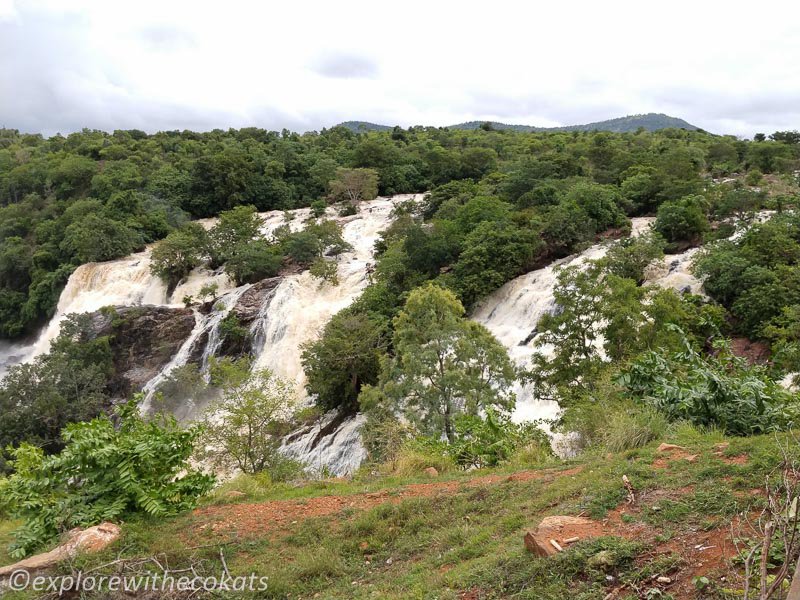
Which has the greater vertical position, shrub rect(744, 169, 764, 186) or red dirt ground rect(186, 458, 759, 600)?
shrub rect(744, 169, 764, 186)

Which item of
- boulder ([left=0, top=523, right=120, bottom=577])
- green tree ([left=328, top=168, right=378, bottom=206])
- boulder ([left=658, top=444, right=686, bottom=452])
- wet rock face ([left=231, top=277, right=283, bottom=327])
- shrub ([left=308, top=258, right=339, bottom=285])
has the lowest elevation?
boulder ([left=0, top=523, right=120, bottom=577])

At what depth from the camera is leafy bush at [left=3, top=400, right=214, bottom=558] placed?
5.78 metres

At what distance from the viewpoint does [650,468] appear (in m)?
5.49

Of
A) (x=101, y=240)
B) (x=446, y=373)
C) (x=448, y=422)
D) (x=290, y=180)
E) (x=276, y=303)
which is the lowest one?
(x=448, y=422)

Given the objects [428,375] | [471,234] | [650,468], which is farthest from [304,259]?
[650,468]

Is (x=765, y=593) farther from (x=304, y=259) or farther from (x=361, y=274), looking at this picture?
(x=304, y=259)

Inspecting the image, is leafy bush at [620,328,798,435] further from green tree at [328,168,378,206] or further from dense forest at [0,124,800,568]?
green tree at [328,168,378,206]

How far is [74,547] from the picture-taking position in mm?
5254

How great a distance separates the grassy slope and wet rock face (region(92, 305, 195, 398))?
64.4 feet

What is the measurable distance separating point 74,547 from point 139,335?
72.5 ft

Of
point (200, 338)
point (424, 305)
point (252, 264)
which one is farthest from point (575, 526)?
point (252, 264)

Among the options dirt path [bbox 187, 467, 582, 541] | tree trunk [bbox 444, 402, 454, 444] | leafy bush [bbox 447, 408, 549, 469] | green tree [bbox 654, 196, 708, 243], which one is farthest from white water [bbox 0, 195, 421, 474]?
green tree [bbox 654, 196, 708, 243]

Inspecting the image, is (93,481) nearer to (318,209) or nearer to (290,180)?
(318,209)

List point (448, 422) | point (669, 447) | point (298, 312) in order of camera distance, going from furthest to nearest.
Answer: point (298, 312), point (448, 422), point (669, 447)
